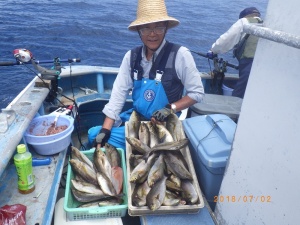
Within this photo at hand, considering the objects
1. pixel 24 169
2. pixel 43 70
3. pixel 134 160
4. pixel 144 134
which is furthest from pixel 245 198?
pixel 43 70

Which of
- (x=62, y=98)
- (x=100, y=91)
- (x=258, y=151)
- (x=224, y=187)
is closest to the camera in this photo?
(x=258, y=151)

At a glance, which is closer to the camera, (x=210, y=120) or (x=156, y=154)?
(x=156, y=154)

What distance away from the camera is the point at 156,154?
315cm

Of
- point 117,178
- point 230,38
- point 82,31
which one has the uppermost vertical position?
point 230,38

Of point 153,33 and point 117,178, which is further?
point 153,33

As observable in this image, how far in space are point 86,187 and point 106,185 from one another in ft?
0.76

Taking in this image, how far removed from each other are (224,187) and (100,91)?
3.95 meters

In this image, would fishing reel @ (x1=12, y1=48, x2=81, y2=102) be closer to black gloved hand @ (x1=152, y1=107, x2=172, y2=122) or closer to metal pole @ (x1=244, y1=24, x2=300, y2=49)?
black gloved hand @ (x1=152, y1=107, x2=172, y2=122)

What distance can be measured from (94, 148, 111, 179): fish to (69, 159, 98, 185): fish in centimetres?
9

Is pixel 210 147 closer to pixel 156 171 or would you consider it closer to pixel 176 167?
pixel 176 167

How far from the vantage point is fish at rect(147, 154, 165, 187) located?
9.35 ft

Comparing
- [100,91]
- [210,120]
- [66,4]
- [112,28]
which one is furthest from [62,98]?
[66,4]

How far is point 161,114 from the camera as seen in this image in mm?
3605

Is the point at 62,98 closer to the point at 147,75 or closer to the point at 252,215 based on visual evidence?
the point at 147,75
